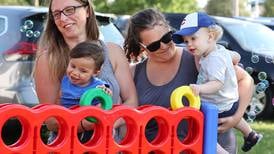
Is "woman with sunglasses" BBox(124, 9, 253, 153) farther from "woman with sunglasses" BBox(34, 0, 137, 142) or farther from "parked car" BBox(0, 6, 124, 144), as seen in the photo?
"parked car" BBox(0, 6, 124, 144)

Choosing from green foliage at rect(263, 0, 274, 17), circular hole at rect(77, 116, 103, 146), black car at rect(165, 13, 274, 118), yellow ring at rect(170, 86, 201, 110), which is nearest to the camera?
circular hole at rect(77, 116, 103, 146)

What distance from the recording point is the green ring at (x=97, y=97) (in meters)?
2.64

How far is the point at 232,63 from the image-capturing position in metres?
3.26

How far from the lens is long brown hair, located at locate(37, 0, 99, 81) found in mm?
2965

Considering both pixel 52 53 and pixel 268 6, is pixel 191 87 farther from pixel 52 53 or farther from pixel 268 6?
pixel 268 6

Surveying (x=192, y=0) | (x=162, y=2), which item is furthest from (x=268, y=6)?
(x=162, y=2)

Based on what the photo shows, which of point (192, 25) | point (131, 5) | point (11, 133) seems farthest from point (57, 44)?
point (131, 5)

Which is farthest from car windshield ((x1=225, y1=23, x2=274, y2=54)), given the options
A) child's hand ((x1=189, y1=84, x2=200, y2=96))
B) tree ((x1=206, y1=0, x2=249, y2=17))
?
tree ((x1=206, y1=0, x2=249, y2=17))

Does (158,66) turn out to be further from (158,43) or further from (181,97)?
(181,97)

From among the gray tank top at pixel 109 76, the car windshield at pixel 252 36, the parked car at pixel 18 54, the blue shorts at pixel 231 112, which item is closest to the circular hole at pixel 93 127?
the gray tank top at pixel 109 76

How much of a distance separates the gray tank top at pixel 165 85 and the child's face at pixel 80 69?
504mm

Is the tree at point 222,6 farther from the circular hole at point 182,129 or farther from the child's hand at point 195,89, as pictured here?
the child's hand at point 195,89

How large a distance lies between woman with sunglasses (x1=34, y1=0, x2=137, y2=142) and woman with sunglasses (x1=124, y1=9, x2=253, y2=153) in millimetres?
128

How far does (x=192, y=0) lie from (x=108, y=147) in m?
28.1
